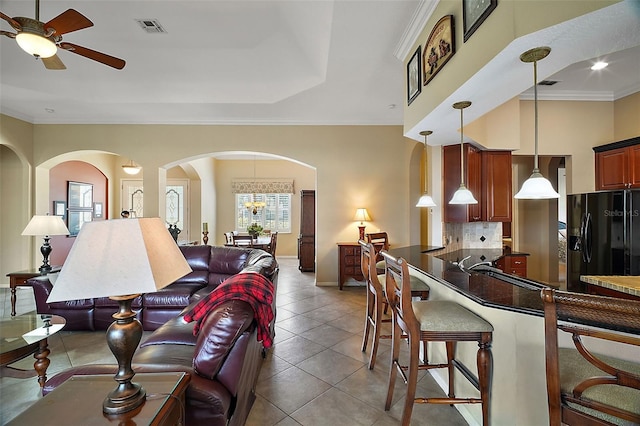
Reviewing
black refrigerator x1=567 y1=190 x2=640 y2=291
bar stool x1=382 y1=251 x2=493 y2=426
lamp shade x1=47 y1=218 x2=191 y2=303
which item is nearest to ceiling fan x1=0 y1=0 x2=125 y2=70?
lamp shade x1=47 y1=218 x2=191 y2=303

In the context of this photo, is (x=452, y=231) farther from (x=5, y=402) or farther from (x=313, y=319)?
(x=5, y=402)

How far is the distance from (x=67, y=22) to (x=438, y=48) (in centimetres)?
278

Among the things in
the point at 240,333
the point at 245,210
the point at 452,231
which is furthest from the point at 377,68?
the point at 245,210

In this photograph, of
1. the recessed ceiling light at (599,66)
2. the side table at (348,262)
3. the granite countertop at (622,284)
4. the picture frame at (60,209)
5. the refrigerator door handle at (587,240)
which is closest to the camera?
the granite countertop at (622,284)

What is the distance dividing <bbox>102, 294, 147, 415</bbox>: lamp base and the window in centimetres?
866

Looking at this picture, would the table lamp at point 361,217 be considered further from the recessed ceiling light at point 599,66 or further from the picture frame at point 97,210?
the picture frame at point 97,210

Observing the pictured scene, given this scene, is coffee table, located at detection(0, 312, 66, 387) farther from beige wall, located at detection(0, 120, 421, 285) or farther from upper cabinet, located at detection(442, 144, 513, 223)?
upper cabinet, located at detection(442, 144, 513, 223)

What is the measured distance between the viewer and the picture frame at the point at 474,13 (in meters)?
1.77

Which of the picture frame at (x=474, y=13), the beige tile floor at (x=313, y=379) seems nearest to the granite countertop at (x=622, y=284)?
the beige tile floor at (x=313, y=379)

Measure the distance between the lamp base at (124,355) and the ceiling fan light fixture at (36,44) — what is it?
7.52 ft

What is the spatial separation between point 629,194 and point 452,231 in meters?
1.88

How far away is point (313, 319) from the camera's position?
154 inches

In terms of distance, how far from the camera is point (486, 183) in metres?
4.11

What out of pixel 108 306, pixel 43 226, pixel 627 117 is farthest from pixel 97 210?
pixel 627 117
